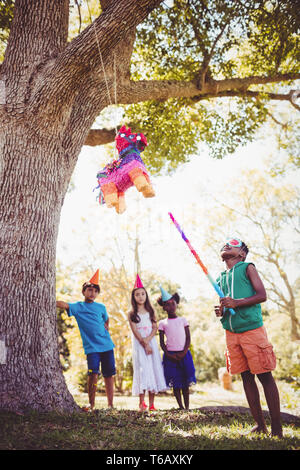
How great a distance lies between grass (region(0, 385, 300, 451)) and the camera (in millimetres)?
1921

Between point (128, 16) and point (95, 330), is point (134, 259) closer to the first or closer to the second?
point (95, 330)

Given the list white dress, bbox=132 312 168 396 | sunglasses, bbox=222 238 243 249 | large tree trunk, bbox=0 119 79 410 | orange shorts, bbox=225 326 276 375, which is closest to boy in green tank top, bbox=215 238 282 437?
orange shorts, bbox=225 326 276 375

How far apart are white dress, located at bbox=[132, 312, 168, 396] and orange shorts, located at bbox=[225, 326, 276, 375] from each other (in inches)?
59.6

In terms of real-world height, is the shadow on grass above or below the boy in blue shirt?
below

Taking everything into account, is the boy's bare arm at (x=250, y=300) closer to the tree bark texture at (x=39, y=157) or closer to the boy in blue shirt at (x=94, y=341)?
the tree bark texture at (x=39, y=157)

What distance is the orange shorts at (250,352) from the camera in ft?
8.09

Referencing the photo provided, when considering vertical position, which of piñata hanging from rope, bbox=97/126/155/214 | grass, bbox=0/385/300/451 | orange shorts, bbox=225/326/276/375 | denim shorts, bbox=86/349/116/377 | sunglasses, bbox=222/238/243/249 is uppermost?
piñata hanging from rope, bbox=97/126/155/214

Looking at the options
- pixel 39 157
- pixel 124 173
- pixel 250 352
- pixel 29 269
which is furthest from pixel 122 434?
pixel 39 157

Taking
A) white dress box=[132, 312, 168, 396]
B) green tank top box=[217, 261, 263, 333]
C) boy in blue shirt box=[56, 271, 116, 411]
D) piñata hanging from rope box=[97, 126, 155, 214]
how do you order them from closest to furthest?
green tank top box=[217, 261, 263, 333]
piñata hanging from rope box=[97, 126, 155, 214]
boy in blue shirt box=[56, 271, 116, 411]
white dress box=[132, 312, 168, 396]

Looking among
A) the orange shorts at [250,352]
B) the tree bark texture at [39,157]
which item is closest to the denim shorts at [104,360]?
the tree bark texture at [39,157]

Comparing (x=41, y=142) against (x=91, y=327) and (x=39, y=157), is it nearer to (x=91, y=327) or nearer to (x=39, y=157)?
(x=39, y=157)

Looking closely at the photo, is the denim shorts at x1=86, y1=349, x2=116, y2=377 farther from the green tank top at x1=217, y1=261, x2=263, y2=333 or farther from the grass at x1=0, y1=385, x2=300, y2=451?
the green tank top at x1=217, y1=261, x2=263, y2=333
